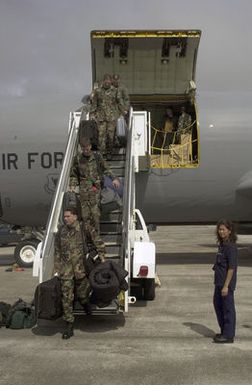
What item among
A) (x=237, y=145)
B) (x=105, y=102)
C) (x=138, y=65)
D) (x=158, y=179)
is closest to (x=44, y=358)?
(x=105, y=102)

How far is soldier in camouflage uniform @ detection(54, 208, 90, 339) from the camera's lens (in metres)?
6.90

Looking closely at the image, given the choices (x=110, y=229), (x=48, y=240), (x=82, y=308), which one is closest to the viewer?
(x=82, y=308)

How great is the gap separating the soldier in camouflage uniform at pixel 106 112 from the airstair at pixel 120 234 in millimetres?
350

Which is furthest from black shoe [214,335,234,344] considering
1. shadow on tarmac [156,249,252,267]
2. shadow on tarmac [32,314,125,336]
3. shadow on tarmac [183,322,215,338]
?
shadow on tarmac [156,249,252,267]

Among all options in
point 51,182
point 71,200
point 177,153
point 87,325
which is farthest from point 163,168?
point 87,325

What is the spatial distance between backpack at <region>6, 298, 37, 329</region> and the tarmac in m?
0.16

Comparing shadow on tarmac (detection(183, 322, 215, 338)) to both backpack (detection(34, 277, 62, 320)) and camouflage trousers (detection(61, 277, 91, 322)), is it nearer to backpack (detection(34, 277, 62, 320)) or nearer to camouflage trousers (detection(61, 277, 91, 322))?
camouflage trousers (detection(61, 277, 91, 322))

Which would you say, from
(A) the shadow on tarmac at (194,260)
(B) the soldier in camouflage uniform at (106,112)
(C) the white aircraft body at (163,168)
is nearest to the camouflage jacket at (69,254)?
(B) the soldier in camouflage uniform at (106,112)

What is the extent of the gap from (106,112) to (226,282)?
550 cm

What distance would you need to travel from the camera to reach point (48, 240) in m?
7.99

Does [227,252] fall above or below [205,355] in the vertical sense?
above

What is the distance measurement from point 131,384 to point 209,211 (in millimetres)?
8622

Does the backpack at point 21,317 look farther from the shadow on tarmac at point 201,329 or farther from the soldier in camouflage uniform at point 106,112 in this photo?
the soldier in camouflage uniform at point 106,112

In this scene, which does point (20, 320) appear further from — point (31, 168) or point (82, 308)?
point (31, 168)
